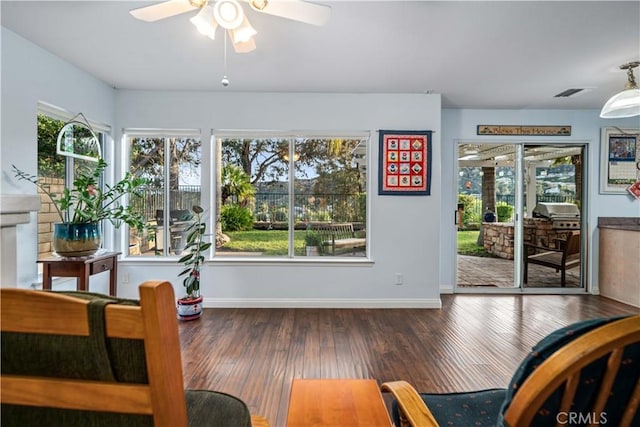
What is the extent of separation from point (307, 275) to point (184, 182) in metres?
1.89

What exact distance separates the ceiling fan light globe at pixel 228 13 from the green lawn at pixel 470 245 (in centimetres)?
397

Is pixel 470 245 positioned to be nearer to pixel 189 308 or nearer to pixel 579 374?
pixel 189 308

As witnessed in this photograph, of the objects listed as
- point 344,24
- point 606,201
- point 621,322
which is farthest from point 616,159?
point 621,322

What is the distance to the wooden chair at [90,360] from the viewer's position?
0.55 meters

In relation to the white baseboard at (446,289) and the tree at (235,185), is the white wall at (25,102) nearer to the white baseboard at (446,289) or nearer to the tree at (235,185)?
the tree at (235,185)

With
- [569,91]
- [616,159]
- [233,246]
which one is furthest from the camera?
[616,159]

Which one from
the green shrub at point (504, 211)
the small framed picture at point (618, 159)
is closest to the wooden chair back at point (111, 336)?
the green shrub at point (504, 211)

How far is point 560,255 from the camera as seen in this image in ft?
14.9

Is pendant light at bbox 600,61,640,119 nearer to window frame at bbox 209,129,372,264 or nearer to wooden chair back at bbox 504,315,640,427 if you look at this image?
window frame at bbox 209,129,372,264

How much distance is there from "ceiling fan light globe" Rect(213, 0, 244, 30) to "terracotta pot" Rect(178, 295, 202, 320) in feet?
9.03

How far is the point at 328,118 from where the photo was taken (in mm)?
3936

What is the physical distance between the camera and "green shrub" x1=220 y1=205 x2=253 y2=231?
4047 millimetres

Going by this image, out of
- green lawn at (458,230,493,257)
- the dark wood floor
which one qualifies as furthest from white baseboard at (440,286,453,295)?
green lawn at (458,230,493,257)

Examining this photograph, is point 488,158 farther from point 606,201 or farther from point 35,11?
point 35,11
